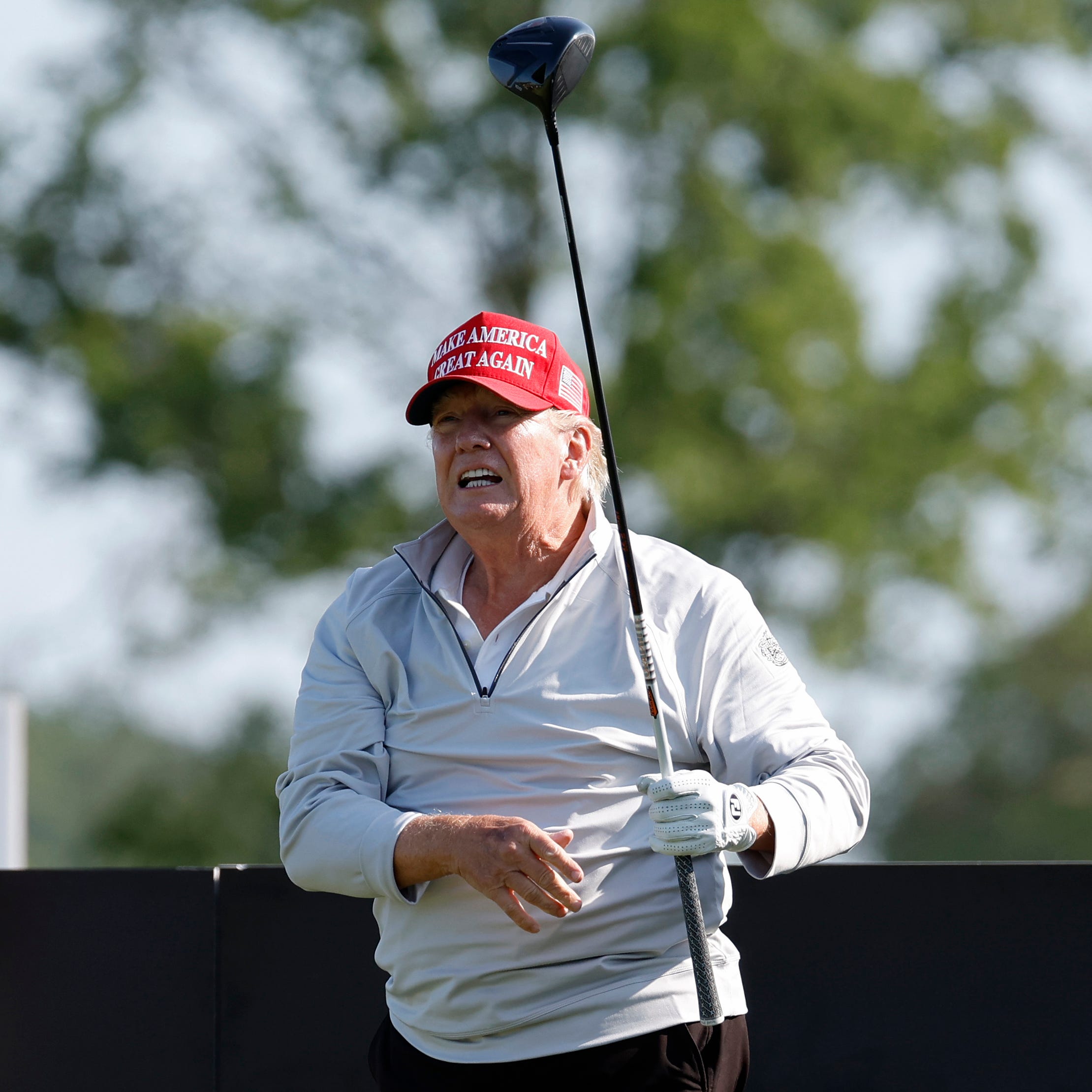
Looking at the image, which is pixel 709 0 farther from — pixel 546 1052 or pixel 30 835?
pixel 546 1052

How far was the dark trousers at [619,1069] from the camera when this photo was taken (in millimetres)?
2102

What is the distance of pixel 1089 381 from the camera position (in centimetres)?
1074

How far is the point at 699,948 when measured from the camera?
2033mm

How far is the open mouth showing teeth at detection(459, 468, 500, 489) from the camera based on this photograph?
7.91ft

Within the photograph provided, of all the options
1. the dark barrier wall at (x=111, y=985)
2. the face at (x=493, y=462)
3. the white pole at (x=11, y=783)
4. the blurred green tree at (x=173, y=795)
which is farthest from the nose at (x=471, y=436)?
the blurred green tree at (x=173, y=795)

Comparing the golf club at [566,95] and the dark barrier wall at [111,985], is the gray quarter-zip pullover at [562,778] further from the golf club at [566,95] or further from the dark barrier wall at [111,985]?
the dark barrier wall at [111,985]

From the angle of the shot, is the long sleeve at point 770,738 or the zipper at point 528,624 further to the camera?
the zipper at point 528,624

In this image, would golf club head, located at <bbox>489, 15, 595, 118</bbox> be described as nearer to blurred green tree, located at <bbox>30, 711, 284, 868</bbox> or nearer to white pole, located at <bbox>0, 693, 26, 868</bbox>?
white pole, located at <bbox>0, 693, 26, 868</bbox>

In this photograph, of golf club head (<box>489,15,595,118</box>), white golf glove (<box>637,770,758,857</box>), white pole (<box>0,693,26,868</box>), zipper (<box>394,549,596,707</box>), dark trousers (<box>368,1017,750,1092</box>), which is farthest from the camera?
white pole (<box>0,693,26,868</box>)

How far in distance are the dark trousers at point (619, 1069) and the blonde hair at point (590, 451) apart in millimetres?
910

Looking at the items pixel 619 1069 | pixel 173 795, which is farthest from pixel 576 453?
pixel 173 795

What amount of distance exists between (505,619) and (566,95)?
866 mm

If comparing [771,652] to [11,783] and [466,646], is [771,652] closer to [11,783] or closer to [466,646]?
[466,646]

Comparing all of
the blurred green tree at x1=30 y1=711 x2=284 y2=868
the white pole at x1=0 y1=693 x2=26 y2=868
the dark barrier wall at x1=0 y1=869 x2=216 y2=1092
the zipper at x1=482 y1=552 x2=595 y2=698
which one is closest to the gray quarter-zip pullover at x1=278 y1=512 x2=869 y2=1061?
the zipper at x1=482 y1=552 x2=595 y2=698
